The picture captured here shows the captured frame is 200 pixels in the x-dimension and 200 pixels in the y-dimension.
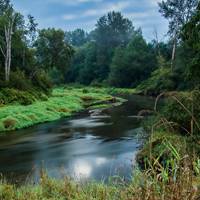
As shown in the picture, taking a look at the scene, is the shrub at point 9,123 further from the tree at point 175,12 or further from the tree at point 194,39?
the tree at point 175,12

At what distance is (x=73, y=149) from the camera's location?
1941 cm

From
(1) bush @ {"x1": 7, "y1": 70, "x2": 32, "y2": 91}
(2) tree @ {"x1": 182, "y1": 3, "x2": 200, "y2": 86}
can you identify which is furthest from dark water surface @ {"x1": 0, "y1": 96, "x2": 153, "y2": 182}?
(1) bush @ {"x1": 7, "y1": 70, "x2": 32, "y2": 91}

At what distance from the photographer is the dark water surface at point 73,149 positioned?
48.8 feet

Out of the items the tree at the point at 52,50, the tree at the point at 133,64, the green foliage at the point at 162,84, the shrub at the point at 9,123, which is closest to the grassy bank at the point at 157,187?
the shrub at the point at 9,123

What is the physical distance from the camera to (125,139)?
70.0ft

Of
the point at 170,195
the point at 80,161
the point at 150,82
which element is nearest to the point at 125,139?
the point at 80,161

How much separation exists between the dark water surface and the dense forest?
1.21 metres

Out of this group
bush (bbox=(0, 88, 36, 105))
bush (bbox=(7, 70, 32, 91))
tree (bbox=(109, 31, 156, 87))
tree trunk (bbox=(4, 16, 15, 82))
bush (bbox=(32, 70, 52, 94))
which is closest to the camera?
bush (bbox=(0, 88, 36, 105))

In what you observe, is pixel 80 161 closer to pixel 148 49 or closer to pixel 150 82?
pixel 150 82

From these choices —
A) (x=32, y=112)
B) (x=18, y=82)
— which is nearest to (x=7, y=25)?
(x=18, y=82)

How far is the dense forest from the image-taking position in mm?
4781

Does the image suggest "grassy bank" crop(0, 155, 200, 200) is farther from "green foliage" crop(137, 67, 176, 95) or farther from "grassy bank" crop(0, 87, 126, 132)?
"green foliage" crop(137, 67, 176, 95)

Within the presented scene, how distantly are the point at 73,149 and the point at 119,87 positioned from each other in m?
60.0

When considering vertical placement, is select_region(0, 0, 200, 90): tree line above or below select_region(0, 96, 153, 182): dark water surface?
above
